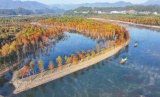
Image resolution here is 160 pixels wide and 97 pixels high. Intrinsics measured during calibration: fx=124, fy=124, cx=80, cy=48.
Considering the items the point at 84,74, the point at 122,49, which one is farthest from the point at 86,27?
the point at 84,74

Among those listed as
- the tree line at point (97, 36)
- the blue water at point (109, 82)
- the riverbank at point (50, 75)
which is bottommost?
the blue water at point (109, 82)

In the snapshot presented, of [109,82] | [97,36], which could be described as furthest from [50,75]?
[97,36]

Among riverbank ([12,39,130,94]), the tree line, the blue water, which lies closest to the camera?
the blue water

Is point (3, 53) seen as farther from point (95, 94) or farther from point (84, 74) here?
point (95, 94)

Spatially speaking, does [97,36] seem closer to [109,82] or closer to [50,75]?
[109,82]

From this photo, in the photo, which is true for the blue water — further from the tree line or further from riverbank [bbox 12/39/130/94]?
the tree line

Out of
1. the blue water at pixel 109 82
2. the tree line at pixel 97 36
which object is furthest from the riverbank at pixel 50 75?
the tree line at pixel 97 36

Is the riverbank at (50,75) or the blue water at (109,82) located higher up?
the riverbank at (50,75)

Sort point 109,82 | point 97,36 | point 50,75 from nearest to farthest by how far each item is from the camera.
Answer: point 109,82 < point 50,75 < point 97,36

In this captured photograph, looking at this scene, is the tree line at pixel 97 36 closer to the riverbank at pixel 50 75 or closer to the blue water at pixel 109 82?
the riverbank at pixel 50 75

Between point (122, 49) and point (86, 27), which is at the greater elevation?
point (86, 27)

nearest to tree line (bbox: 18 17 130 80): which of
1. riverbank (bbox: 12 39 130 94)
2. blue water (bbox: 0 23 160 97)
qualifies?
riverbank (bbox: 12 39 130 94)
